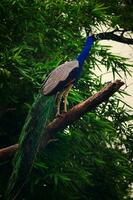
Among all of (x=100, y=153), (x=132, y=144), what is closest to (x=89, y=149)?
(x=100, y=153)

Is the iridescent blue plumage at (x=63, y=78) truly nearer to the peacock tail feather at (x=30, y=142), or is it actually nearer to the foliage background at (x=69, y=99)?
the peacock tail feather at (x=30, y=142)

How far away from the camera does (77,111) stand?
237cm

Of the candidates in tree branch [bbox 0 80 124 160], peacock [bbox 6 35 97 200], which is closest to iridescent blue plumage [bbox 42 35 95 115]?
peacock [bbox 6 35 97 200]

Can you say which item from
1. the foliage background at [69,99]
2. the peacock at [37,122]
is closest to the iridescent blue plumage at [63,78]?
the peacock at [37,122]

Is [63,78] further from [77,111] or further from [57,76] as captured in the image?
[77,111]

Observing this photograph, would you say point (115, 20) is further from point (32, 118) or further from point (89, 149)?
point (32, 118)

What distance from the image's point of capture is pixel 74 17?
4086 mm

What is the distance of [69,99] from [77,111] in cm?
129

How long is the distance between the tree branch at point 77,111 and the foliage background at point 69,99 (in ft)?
2.96

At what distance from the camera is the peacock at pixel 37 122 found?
2322 mm

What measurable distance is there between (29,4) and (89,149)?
163 cm

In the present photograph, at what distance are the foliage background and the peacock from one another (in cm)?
89

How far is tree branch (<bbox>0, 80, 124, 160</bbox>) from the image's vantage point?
2.21m

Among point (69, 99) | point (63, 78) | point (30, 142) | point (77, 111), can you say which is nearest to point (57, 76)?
point (63, 78)
